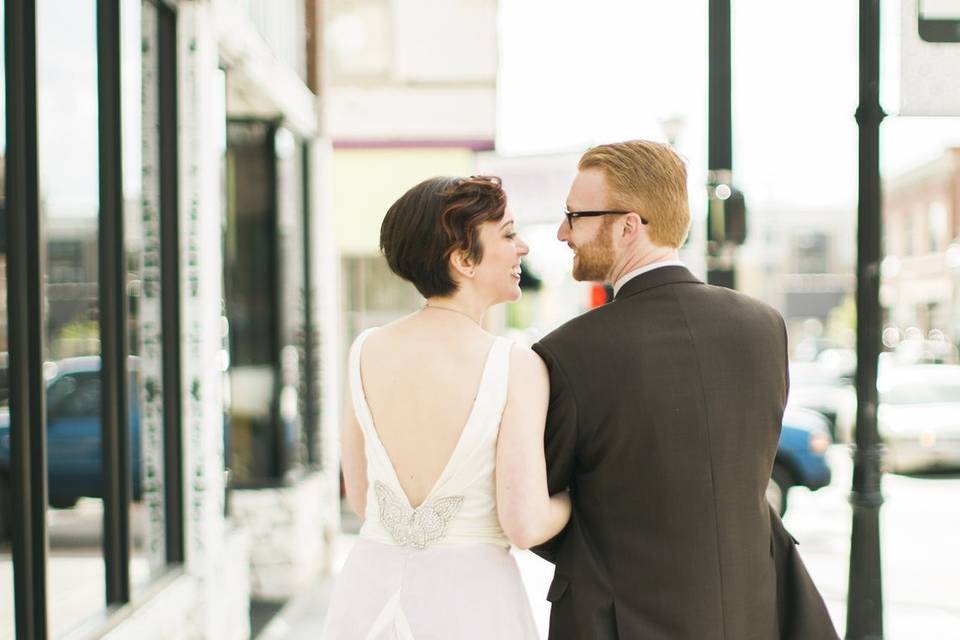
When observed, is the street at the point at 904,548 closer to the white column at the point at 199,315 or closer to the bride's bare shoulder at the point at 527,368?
the bride's bare shoulder at the point at 527,368

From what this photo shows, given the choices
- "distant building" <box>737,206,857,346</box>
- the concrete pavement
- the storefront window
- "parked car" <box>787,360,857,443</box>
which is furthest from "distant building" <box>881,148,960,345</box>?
the storefront window

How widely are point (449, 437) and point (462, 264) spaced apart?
0.40 m

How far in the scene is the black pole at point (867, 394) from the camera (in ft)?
12.0

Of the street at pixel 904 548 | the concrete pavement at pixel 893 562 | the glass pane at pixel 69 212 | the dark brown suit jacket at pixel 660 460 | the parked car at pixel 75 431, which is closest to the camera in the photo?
the dark brown suit jacket at pixel 660 460

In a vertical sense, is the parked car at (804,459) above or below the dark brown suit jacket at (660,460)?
below

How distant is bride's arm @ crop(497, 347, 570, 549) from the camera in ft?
6.80

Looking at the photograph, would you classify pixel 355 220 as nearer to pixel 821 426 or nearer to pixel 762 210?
pixel 821 426

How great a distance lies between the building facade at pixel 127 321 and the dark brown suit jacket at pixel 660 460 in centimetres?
183

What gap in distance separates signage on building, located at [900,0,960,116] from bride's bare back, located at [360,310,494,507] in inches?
86.5

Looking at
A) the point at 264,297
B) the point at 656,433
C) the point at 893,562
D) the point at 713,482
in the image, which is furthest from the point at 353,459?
the point at 893,562

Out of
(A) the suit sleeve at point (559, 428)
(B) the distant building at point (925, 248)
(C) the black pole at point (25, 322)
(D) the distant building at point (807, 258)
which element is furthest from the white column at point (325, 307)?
(D) the distant building at point (807, 258)

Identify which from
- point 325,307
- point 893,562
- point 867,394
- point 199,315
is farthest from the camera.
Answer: point 893,562

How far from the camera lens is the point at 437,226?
2137 millimetres

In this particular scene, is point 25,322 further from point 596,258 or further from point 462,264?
point 596,258
